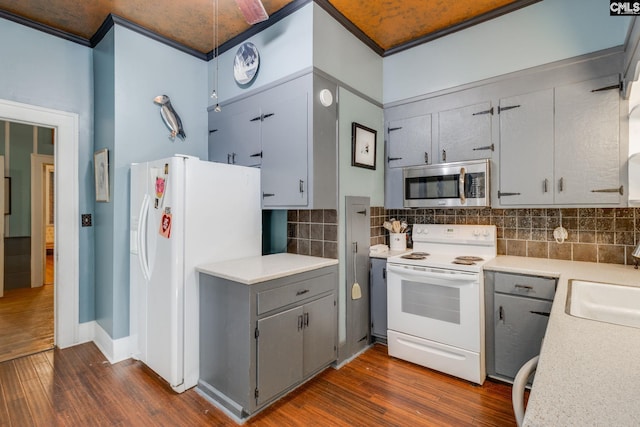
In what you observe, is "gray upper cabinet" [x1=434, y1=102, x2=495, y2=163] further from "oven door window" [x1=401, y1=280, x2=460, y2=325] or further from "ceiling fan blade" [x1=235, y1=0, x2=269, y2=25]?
"ceiling fan blade" [x1=235, y1=0, x2=269, y2=25]

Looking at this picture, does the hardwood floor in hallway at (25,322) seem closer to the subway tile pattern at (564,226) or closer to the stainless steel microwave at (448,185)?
the subway tile pattern at (564,226)

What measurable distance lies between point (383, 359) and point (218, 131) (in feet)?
8.58

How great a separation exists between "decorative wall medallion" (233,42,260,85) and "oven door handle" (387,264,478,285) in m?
2.03

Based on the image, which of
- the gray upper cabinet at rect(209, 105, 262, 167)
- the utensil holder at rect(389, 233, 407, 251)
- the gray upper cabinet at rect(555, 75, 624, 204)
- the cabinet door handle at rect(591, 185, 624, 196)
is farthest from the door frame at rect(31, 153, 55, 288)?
the cabinet door handle at rect(591, 185, 624, 196)

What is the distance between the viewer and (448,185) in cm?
271

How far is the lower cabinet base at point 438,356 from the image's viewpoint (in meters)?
2.26

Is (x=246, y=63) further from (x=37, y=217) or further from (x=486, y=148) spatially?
(x=37, y=217)

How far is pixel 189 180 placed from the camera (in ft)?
7.30

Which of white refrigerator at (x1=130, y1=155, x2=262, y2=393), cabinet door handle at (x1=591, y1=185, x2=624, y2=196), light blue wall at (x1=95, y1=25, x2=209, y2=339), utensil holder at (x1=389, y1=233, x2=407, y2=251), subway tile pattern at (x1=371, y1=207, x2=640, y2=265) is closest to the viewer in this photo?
cabinet door handle at (x1=591, y1=185, x2=624, y2=196)

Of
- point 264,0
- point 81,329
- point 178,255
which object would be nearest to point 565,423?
point 178,255

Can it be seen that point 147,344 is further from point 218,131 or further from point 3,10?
point 3,10

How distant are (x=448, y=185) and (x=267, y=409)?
2.17 metres

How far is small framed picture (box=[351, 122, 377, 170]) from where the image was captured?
2.74 metres

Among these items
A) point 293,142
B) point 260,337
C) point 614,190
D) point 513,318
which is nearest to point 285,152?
point 293,142
